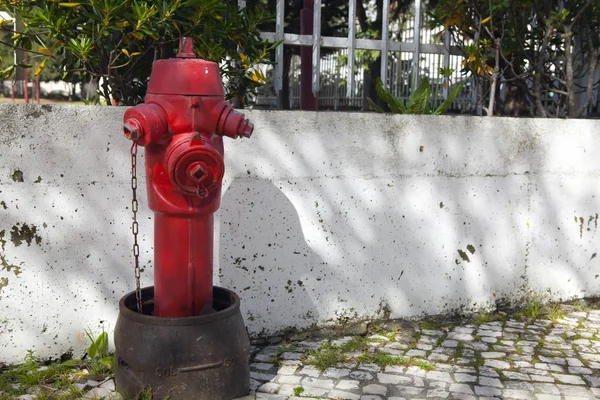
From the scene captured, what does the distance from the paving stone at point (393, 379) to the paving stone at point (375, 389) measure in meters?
0.07

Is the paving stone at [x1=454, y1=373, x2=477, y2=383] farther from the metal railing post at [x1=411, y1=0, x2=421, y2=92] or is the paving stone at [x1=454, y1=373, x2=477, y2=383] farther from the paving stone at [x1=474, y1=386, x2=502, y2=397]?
the metal railing post at [x1=411, y1=0, x2=421, y2=92]

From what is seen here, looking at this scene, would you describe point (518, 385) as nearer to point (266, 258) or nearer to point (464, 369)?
point (464, 369)

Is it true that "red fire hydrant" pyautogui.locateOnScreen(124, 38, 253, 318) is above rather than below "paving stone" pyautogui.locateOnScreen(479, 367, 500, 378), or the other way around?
above

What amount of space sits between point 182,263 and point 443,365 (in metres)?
1.68

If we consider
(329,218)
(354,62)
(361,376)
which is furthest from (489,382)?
(354,62)

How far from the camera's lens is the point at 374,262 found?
450 cm

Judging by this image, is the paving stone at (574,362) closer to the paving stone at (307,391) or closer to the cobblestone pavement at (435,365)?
the cobblestone pavement at (435,365)

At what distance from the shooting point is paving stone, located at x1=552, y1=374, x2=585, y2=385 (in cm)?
369

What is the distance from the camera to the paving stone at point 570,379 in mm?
3689

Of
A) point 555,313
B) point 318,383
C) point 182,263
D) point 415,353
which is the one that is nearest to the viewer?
point 182,263

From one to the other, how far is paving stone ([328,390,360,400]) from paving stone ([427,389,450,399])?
1.27ft

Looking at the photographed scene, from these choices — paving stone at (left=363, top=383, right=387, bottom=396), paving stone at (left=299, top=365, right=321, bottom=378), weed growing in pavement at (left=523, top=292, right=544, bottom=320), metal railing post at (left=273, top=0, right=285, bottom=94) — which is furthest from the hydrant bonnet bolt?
weed growing in pavement at (left=523, top=292, right=544, bottom=320)

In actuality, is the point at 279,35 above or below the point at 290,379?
above

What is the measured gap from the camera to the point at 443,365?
391cm
